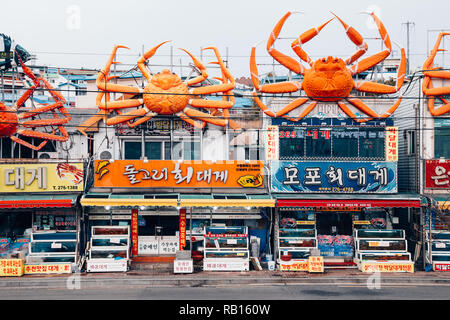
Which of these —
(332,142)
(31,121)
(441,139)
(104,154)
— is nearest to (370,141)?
(332,142)

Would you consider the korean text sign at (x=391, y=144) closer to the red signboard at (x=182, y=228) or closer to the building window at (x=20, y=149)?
the red signboard at (x=182, y=228)

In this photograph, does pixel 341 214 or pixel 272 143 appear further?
pixel 341 214

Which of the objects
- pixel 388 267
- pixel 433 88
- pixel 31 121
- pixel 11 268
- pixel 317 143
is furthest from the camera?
pixel 31 121

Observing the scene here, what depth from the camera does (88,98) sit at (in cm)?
3416

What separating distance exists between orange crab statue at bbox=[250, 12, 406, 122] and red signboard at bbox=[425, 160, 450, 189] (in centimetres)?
338

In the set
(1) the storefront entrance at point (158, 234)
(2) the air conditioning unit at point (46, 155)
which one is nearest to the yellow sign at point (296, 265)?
(1) the storefront entrance at point (158, 234)

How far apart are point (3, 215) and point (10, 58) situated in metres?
8.82

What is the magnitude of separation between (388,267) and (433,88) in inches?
367

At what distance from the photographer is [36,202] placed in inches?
876

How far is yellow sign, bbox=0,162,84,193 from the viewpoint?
75.8 feet

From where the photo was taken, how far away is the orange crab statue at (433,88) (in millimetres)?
24625

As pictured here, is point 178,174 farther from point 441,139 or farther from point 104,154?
point 441,139

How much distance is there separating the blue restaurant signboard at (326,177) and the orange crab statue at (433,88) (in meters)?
4.23

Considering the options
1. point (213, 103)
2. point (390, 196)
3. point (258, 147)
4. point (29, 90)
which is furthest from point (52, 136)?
point (390, 196)
